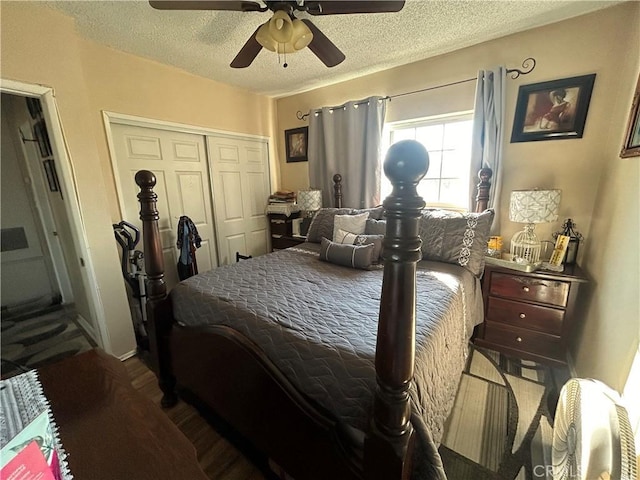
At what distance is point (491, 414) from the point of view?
5.19ft

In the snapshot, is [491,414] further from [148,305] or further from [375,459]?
[148,305]

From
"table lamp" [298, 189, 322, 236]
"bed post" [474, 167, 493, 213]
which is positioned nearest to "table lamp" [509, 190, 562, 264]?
→ "bed post" [474, 167, 493, 213]

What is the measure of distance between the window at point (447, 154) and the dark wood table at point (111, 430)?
2.43 meters

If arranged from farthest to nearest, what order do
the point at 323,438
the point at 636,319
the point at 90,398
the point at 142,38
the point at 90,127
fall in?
the point at 142,38 → the point at 90,127 → the point at 636,319 → the point at 323,438 → the point at 90,398

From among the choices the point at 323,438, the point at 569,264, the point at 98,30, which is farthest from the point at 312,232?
the point at 98,30

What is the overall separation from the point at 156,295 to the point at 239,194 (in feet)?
7.06

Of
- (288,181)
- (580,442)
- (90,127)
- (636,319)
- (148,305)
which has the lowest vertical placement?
(580,442)

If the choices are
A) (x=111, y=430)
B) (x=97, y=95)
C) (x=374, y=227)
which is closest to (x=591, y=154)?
(x=374, y=227)

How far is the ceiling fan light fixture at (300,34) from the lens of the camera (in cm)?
146

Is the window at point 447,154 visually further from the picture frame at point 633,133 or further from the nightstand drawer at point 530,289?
the picture frame at point 633,133

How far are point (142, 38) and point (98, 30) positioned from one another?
0.95ft

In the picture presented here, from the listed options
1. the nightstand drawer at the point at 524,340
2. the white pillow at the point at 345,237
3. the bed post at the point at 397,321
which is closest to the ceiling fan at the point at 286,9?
the bed post at the point at 397,321

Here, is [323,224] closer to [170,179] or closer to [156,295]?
[156,295]

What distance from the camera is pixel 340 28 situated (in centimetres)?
203
